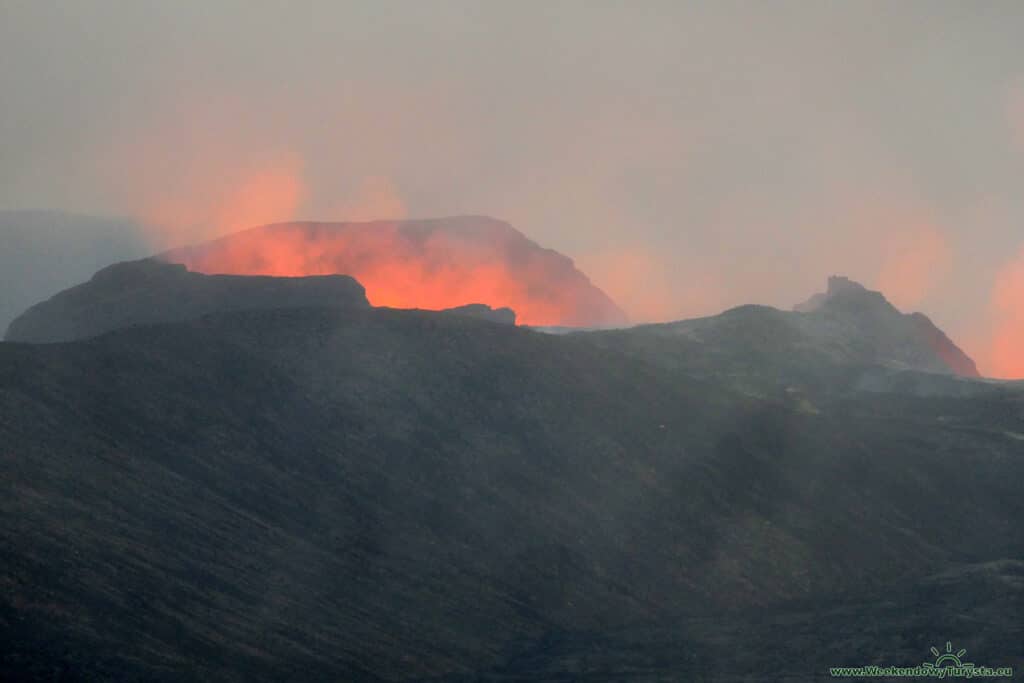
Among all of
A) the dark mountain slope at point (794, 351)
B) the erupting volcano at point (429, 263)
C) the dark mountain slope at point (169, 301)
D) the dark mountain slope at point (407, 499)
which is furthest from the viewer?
the erupting volcano at point (429, 263)

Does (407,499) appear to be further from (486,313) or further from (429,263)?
(429,263)

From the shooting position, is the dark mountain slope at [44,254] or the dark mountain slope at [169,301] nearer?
the dark mountain slope at [169,301]

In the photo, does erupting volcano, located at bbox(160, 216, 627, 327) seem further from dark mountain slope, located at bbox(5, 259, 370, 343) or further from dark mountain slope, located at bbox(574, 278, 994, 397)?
dark mountain slope, located at bbox(574, 278, 994, 397)

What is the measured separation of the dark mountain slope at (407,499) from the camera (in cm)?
2386

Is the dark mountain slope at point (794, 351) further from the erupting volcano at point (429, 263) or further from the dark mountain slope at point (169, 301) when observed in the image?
the erupting volcano at point (429, 263)

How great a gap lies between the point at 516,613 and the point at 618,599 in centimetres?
388

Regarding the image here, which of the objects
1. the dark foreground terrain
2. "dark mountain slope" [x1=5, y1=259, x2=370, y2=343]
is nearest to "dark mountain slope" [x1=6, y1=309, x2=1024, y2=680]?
the dark foreground terrain

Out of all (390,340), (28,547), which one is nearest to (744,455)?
(390,340)

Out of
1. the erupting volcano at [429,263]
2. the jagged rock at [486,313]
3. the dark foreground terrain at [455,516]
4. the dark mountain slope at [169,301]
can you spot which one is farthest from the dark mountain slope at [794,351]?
the erupting volcano at [429,263]

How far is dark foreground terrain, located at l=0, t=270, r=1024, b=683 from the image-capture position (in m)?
24.3

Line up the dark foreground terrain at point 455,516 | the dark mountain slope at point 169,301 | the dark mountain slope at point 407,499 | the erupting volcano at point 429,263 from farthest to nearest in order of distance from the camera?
the erupting volcano at point 429,263 < the dark mountain slope at point 169,301 < the dark foreground terrain at point 455,516 < the dark mountain slope at point 407,499

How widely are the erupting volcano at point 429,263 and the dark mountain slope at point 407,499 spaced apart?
185 feet

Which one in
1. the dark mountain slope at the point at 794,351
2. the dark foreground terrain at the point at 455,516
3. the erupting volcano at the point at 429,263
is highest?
the erupting volcano at the point at 429,263

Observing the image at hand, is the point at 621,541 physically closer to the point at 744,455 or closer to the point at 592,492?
the point at 592,492
